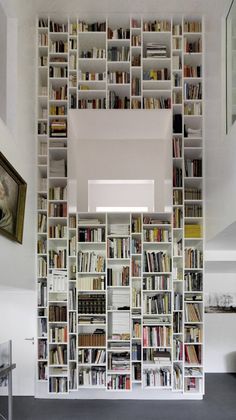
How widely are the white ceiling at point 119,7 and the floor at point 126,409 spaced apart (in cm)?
469

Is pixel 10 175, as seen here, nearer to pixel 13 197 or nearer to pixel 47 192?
pixel 13 197

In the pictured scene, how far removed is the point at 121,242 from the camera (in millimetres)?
7148

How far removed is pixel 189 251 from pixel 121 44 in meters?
2.88

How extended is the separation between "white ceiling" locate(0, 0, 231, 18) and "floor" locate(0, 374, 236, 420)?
469cm

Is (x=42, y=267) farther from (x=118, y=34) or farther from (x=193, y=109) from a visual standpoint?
(x=118, y=34)

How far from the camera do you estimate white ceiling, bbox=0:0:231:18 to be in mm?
6648

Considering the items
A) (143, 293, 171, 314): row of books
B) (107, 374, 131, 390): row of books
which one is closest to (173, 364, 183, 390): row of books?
(107, 374, 131, 390): row of books

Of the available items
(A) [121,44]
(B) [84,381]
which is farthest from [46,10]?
(B) [84,381]

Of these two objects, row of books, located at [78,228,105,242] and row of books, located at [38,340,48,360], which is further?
row of books, located at [78,228,105,242]

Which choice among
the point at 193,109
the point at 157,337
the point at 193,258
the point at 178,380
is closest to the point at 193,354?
the point at 178,380

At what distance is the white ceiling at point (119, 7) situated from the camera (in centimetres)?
665

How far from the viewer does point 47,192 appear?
7.11 m

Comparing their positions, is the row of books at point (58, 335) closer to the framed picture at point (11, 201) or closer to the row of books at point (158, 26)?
the framed picture at point (11, 201)

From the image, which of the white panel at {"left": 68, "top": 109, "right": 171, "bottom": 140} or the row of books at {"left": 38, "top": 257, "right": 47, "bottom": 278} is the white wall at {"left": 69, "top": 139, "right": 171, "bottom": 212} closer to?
the white panel at {"left": 68, "top": 109, "right": 171, "bottom": 140}
